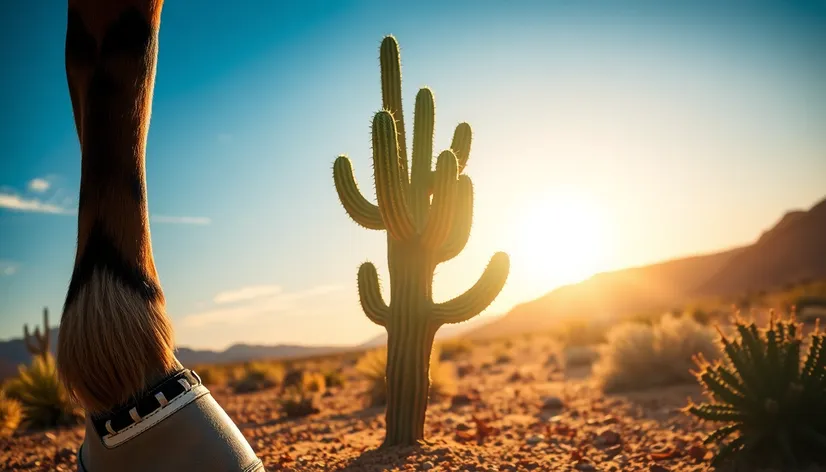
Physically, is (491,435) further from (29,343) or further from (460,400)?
(29,343)

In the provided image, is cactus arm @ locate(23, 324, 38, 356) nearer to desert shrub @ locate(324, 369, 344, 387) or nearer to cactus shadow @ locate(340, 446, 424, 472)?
desert shrub @ locate(324, 369, 344, 387)

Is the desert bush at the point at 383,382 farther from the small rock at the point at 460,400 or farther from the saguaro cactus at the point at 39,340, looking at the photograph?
the saguaro cactus at the point at 39,340

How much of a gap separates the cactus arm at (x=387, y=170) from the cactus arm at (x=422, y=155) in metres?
0.47

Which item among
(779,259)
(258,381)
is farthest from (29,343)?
(779,259)

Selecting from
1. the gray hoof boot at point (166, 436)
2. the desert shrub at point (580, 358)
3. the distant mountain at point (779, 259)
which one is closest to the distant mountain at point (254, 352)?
the distant mountain at point (779, 259)

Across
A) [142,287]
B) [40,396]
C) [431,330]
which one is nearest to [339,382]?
[40,396]

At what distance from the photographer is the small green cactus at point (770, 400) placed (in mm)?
5172

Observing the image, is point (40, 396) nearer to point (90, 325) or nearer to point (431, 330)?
point (431, 330)

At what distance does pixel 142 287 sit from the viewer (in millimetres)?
1646

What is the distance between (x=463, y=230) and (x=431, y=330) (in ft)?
3.65

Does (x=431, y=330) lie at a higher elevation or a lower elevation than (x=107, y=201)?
lower

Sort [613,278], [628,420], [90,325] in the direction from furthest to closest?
1. [613,278]
2. [628,420]
3. [90,325]

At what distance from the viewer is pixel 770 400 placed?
5.20 m

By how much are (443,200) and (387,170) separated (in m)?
0.64
